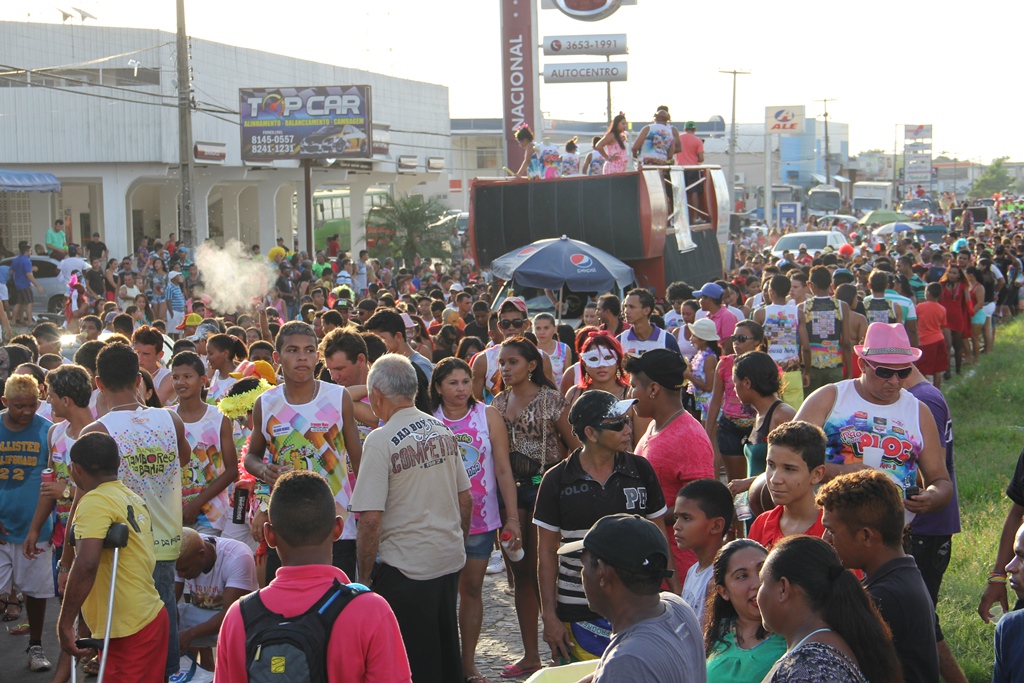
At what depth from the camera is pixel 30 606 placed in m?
6.67

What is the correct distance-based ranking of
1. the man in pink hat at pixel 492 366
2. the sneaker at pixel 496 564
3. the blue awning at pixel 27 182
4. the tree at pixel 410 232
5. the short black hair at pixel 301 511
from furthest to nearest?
the tree at pixel 410 232
the blue awning at pixel 27 182
the sneaker at pixel 496 564
the man in pink hat at pixel 492 366
the short black hair at pixel 301 511

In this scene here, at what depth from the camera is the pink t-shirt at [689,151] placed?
67.1 ft

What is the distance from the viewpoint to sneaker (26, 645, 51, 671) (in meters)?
6.36

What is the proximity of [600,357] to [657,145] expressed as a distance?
11.6 metres

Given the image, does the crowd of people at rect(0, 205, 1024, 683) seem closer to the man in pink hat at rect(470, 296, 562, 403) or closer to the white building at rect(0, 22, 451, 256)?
the man in pink hat at rect(470, 296, 562, 403)

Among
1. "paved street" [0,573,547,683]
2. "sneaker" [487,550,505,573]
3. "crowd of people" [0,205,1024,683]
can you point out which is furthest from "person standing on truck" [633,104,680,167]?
"paved street" [0,573,547,683]

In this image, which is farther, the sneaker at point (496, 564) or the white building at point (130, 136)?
the white building at point (130, 136)

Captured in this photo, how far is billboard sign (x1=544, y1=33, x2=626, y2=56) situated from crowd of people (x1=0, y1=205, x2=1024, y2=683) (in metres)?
21.0

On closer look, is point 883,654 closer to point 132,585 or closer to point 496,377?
point 132,585

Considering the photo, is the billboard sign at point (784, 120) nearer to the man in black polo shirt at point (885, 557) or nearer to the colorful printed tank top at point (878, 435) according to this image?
the colorful printed tank top at point (878, 435)

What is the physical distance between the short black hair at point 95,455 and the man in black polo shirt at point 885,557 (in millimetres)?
3067

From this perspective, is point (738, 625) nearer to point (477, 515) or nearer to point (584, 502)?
point (584, 502)

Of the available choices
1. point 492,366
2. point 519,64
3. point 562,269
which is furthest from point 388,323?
point 519,64

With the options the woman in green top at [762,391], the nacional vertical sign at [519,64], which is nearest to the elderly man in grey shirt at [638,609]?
the woman in green top at [762,391]
